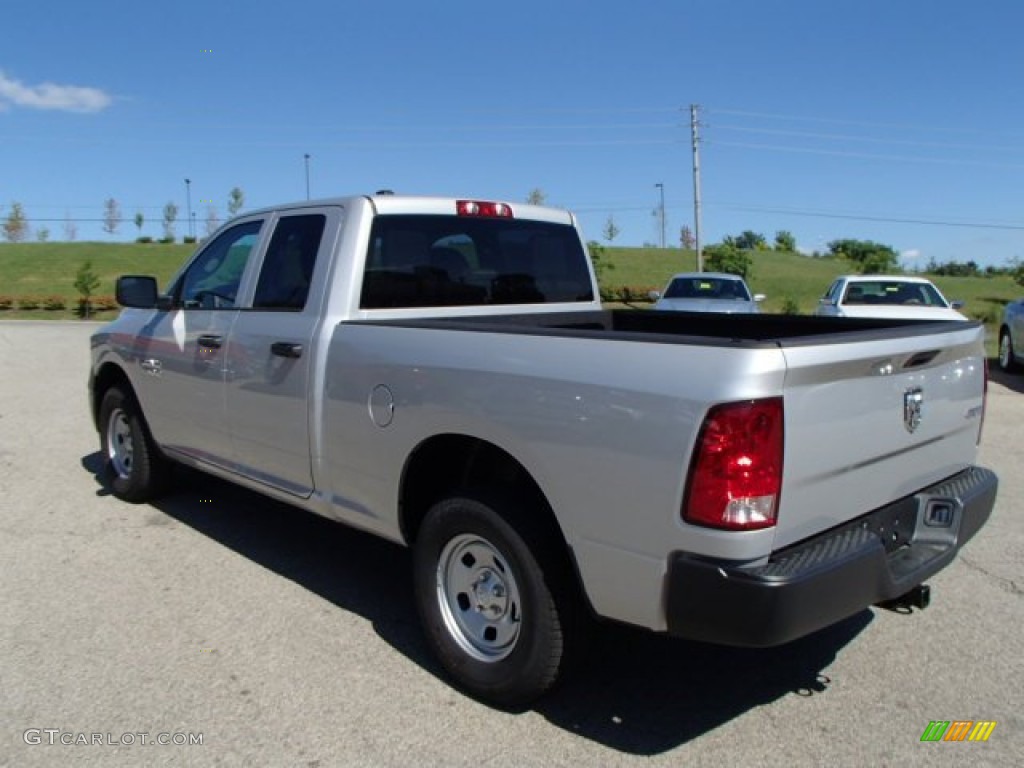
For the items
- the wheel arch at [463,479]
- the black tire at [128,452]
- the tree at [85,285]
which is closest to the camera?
the wheel arch at [463,479]

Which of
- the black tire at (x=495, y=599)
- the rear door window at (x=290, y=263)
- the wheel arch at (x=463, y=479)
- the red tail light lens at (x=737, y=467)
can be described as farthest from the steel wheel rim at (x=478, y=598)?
the rear door window at (x=290, y=263)

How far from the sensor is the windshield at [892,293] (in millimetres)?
14406

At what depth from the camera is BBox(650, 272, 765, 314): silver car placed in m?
16.1

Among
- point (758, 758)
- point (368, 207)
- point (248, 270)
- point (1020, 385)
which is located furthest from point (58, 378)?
point (1020, 385)

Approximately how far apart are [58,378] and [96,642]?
11172 mm

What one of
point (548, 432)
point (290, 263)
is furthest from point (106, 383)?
point (548, 432)

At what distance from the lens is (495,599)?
3348mm

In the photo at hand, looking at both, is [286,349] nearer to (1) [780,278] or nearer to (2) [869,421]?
(2) [869,421]

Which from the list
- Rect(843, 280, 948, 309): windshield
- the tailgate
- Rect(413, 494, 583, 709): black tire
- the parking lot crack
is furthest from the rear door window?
Rect(843, 280, 948, 309): windshield

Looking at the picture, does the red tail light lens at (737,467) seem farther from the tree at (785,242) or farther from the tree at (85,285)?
the tree at (785,242)

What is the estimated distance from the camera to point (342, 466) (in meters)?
3.92

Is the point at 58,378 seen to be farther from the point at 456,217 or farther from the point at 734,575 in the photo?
→ the point at 734,575

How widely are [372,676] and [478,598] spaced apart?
0.61 m

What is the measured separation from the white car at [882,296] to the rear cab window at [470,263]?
9941mm
